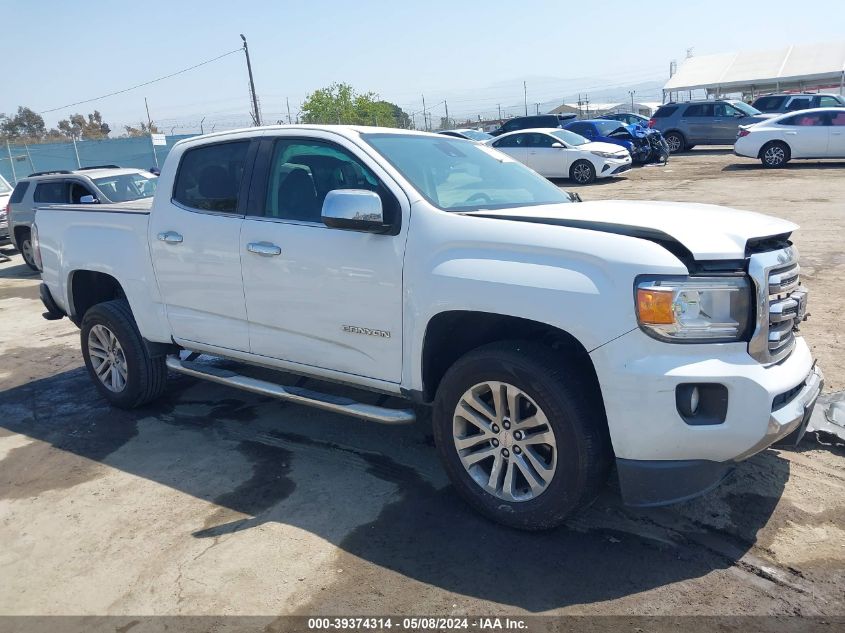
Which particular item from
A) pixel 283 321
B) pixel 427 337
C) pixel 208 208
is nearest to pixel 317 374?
pixel 283 321

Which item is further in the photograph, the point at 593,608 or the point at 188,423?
the point at 188,423

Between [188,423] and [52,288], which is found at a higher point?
[52,288]

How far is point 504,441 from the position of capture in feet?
11.0

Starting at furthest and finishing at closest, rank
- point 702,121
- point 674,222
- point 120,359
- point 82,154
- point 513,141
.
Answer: point 82,154
point 702,121
point 513,141
point 120,359
point 674,222

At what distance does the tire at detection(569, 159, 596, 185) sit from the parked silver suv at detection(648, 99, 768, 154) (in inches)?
336

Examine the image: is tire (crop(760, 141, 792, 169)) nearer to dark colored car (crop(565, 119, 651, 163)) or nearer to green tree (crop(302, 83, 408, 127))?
dark colored car (crop(565, 119, 651, 163))

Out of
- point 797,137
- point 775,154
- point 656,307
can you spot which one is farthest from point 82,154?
point 656,307

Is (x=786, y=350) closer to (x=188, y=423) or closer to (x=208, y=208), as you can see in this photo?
(x=208, y=208)

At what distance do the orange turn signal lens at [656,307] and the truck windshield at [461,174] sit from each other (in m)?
1.20

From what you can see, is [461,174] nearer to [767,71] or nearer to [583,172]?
[583,172]

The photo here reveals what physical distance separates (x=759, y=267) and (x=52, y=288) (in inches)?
209

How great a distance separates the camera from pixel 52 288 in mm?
5816

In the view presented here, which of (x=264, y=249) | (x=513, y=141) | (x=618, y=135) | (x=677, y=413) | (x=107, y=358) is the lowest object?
(x=107, y=358)

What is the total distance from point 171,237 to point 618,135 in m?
20.8
